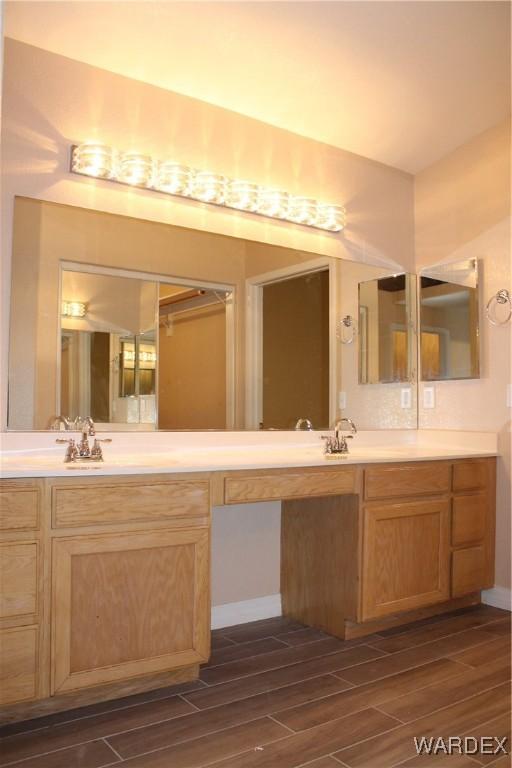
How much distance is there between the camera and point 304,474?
93.7 inches

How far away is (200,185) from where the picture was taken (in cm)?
270

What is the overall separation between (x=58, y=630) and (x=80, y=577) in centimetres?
16

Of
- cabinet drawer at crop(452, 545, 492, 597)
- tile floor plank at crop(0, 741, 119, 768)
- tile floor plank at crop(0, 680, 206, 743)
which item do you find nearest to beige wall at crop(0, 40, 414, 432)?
tile floor plank at crop(0, 680, 206, 743)

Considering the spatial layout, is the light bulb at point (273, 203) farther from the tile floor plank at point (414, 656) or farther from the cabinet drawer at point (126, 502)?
the tile floor plank at point (414, 656)

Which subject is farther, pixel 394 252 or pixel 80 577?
pixel 394 252

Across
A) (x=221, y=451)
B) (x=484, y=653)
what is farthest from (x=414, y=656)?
(x=221, y=451)

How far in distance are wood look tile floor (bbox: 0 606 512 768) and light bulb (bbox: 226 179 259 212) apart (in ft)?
6.10

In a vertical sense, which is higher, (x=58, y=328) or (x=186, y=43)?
(x=186, y=43)

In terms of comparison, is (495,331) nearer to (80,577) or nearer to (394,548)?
(394,548)

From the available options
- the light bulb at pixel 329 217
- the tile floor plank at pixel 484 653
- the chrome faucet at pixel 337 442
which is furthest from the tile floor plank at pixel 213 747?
the light bulb at pixel 329 217

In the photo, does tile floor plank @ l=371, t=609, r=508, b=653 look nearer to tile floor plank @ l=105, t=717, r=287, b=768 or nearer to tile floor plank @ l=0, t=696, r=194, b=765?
tile floor plank @ l=105, t=717, r=287, b=768

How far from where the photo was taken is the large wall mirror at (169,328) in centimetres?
232

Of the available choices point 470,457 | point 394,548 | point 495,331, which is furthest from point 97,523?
point 495,331

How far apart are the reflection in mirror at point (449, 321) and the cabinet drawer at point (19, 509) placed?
7.48 ft
